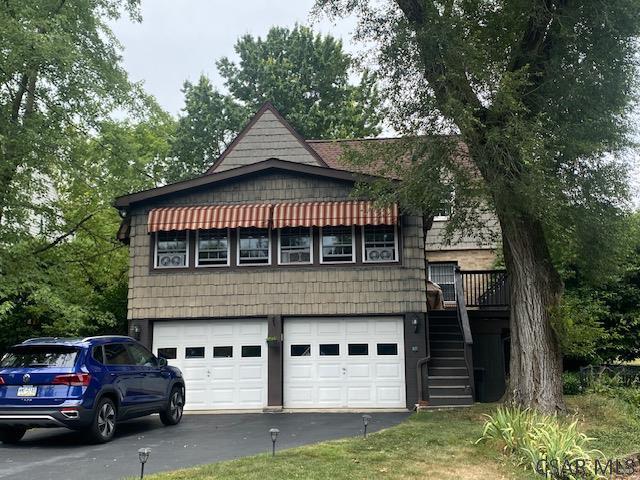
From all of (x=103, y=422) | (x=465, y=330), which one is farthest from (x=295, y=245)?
(x=103, y=422)

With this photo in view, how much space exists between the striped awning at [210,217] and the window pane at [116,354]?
4820 millimetres

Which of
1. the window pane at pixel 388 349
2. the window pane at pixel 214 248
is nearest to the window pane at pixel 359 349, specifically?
the window pane at pixel 388 349

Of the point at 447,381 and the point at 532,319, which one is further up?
the point at 532,319

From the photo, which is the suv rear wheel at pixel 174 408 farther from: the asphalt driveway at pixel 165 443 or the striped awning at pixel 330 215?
the striped awning at pixel 330 215

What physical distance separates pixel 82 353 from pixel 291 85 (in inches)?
1125

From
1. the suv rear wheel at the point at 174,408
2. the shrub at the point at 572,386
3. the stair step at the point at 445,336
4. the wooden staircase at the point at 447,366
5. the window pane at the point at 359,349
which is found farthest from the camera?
the stair step at the point at 445,336

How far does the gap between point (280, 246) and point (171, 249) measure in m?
2.79

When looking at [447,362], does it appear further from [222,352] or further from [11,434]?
[11,434]

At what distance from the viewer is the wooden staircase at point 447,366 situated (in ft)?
46.9

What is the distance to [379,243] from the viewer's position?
15.4 metres

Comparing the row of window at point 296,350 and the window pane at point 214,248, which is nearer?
the row of window at point 296,350

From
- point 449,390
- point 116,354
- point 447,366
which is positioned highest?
point 116,354

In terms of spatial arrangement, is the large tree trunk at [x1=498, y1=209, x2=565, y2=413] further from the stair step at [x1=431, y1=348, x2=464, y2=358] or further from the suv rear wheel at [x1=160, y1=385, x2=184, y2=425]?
the suv rear wheel at [x1=160, y1=385, x2=184, y2=425]

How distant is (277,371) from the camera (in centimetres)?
1527
